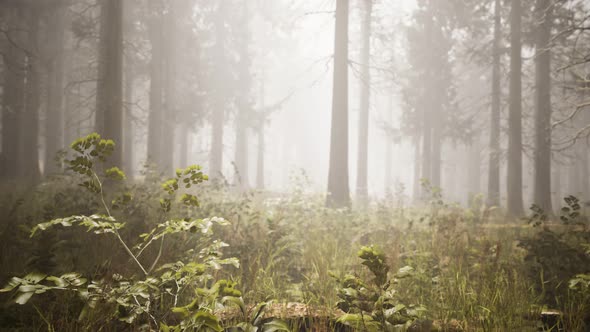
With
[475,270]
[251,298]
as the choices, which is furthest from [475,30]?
[251,298]

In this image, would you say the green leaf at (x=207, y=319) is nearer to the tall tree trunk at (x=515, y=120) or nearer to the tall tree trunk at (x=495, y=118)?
the tall tree trunk at (x=515, y=120)

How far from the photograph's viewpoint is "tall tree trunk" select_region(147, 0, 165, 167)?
14.7 metres

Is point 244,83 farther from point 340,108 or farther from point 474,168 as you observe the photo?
point 474,168

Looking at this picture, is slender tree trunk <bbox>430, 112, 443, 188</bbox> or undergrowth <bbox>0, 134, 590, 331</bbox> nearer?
undergrowth <bbox>0, 134, 590, 331</bbox>

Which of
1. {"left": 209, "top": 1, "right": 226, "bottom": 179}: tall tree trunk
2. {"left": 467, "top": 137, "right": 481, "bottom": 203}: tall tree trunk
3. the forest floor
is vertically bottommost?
the forest floor

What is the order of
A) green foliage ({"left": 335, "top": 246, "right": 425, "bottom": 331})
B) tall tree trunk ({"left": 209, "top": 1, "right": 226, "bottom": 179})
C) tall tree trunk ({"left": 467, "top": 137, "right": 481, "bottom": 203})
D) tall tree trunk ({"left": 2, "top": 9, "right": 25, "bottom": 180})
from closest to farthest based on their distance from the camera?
green foliage ({"left": 335, "top": 246, "right": 425, "bottom": 331})
tall tree trunk ({"left": 2, "top": 9, "right": 25, "bottom": 180})
tall tree trunk ({"left": 209, "top": 1, "right": 226, "bottom": 179})
tall tree trunk ({"left": 467, "top": 137, "right": 481, "bottom": 203})

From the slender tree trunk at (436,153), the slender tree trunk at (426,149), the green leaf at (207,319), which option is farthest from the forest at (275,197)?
the slender tree trunk at (436,153)

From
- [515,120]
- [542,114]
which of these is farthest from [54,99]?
[542,114]

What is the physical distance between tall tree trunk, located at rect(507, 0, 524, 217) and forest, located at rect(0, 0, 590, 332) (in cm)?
7

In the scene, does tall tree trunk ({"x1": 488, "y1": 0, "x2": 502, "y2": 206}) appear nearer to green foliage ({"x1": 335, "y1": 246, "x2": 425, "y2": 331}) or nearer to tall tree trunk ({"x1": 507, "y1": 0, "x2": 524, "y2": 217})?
tall tree trunk ({"x1": 507, "y1": 0, "x2": 524, "y2": 217})

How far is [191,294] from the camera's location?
3.10 meters

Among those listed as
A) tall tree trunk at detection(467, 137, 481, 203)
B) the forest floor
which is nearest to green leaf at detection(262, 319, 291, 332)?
the forest floor

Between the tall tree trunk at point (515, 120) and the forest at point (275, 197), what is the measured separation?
67 mm

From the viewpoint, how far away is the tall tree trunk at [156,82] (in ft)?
48.3
